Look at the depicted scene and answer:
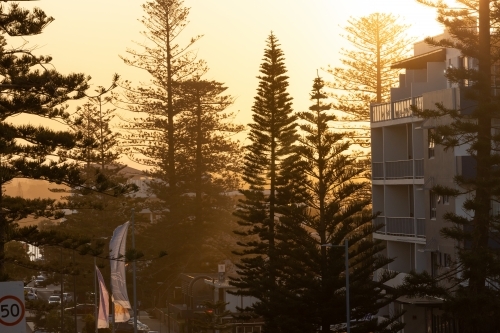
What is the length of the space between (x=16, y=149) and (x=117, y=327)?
3200cm

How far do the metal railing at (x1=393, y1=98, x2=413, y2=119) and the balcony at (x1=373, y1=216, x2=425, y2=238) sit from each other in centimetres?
344

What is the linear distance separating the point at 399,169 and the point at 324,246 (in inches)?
219

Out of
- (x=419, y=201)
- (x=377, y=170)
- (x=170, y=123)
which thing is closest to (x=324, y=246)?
(x=419, y=201)

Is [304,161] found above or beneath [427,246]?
above

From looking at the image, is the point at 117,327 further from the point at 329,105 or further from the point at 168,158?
A: the point at 329,105

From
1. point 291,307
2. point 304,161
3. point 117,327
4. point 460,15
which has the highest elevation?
point 460,15

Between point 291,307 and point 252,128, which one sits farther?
point 252,128

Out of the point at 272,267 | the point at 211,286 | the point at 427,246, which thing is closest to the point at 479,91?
the point at 427,246

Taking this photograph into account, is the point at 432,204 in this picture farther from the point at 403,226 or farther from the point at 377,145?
the point at 377,145

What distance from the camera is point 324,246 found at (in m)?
33.5

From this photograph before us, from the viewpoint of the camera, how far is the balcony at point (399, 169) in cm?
3588

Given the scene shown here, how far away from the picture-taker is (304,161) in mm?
35719

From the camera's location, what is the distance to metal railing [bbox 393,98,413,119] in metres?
36.6

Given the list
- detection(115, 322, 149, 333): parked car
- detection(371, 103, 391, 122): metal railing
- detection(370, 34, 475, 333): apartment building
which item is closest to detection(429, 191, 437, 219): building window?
detection(370, 34, 475, 333): apartment building
